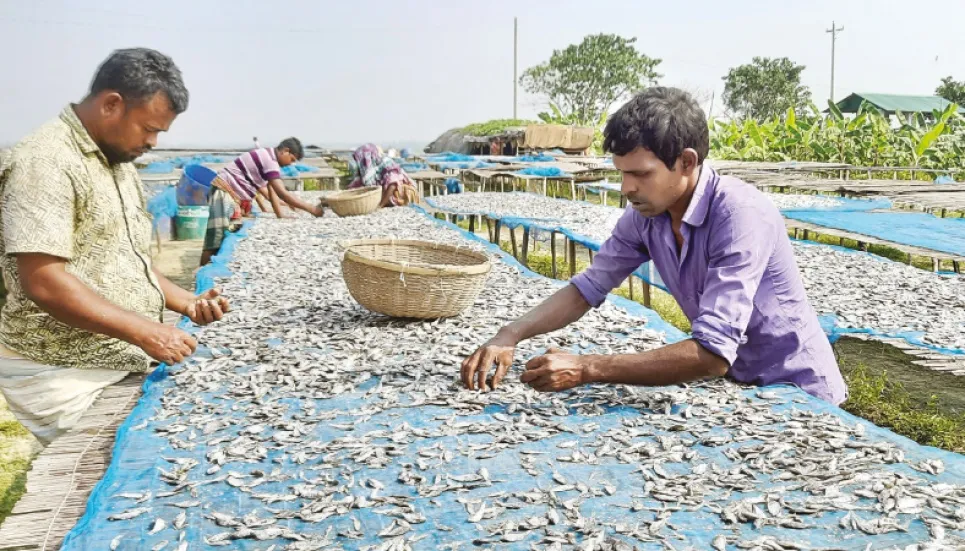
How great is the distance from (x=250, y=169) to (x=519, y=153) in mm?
16630

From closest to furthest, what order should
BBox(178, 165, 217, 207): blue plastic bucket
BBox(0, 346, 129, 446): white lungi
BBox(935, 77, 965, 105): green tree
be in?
BBox(0, 346, 129, 446): white lungi
BBox(178, 165, 217, 207): blue plastic bucket
BBox(935, 77, 965, 105): green tree

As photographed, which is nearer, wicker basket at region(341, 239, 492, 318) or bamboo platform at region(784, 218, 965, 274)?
wicker basket at region(341, 239, 492, 318)

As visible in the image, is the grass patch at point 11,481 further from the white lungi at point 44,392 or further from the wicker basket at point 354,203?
the wicker basket at point 354,203

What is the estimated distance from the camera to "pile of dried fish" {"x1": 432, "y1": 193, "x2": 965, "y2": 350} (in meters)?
3.45

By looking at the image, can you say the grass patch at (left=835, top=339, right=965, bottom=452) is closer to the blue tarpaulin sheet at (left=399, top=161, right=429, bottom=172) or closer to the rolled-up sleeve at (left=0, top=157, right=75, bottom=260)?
the rolled-up sleeve at (left=0, top=157, right=75, bottom=260)

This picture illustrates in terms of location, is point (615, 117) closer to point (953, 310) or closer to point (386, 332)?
point (386, 332)

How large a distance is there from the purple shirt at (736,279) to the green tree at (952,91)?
123 ft

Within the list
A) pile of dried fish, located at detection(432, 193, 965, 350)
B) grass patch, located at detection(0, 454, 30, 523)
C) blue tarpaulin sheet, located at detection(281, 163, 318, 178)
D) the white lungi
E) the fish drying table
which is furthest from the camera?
blue tarpaulin sheet, located at detection(281, 163, 318, 178)

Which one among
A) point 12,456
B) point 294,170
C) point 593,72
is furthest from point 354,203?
point 593,72

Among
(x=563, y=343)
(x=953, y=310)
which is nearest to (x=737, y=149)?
(x=953, y=310)

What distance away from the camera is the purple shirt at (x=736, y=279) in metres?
1.76

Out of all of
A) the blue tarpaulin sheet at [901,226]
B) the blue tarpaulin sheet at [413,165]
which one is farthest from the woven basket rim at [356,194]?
the blue tarpaulin sheet at [413,165]

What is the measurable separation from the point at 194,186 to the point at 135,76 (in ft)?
25.8

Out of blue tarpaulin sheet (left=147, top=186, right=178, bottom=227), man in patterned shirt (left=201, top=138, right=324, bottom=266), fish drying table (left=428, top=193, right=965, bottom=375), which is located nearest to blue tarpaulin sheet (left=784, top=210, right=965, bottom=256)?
fish drying table (left=428, top=193, right=965, bottom=375)
